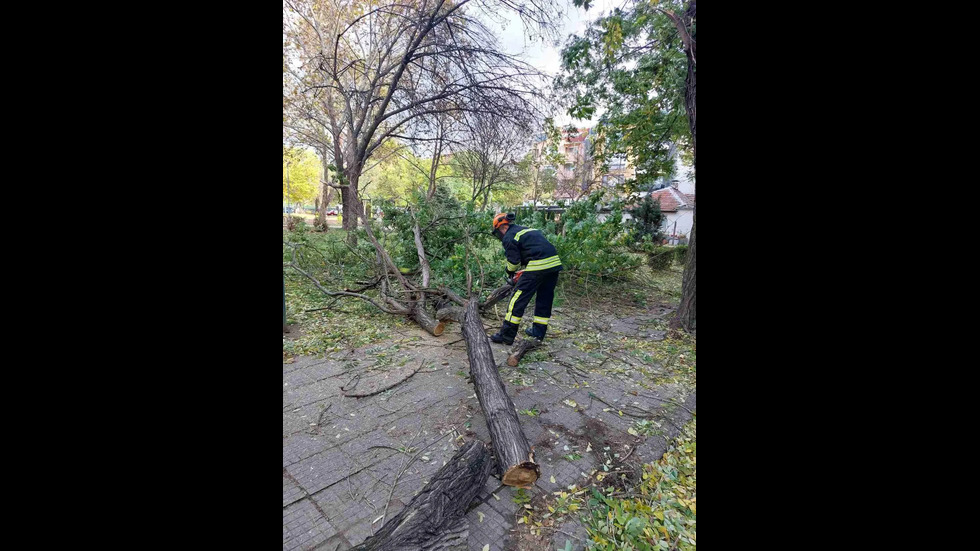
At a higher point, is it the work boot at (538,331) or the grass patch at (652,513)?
the work boot at (538,331)

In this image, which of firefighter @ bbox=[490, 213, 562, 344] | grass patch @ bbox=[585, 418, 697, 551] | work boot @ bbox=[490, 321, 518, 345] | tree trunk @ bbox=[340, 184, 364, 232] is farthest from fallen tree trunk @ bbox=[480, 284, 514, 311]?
grass patch @ bbox=[585, 418, 697, 551]

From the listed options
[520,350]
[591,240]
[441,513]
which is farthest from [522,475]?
[591,240]

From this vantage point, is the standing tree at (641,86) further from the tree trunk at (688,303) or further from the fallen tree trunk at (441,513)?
the fallen tree trunk at (441,513)

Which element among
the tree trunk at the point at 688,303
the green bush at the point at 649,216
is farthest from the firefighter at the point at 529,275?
the green bush at the point at 649,216

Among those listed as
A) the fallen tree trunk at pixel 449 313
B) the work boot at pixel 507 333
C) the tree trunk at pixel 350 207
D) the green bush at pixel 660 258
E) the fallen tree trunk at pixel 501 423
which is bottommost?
the fallen tree trunk at pixel 501 423

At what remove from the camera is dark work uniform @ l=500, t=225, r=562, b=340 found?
5.00 m

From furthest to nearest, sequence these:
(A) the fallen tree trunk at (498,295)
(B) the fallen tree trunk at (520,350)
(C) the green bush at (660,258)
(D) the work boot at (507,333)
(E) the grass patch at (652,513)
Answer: (C) the green bush at (660,258), (A) the fallen tree trunk at (498,295), (D) the work boot at (507,333), (B) the fallen tree trunk at (520,350), (E) the grass patch at (652,513)

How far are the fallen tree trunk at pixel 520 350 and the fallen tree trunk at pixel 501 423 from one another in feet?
1.76

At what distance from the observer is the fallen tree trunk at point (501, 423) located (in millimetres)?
2396

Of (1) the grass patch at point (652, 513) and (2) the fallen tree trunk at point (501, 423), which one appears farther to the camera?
(2) the fallen tree trunk at point (501, 423)

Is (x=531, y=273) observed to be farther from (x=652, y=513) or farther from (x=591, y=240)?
(x=652, y=513)

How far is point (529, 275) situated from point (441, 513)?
131 inches
